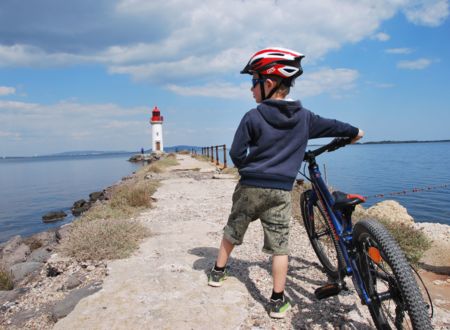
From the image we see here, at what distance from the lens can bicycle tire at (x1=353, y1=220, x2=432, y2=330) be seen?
2.17 m

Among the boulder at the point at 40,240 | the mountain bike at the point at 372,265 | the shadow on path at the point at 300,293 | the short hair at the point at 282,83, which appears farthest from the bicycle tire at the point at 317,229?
the boulder at the point at 40,240

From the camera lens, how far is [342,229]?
9.77 ft

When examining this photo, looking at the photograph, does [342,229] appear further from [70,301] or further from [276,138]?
[70,301]

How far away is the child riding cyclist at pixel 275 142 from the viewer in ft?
9.94

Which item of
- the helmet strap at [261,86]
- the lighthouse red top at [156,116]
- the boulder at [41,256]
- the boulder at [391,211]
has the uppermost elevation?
the lighthouse red top at [156,116]

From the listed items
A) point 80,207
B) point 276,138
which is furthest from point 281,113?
point 80,207

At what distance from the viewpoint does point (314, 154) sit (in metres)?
3.27

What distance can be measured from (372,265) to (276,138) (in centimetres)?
122

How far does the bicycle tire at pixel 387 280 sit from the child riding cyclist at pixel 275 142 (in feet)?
2.27

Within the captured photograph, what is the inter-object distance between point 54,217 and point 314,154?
18.4 m

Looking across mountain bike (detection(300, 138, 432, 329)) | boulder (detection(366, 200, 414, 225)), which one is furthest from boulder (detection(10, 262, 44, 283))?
boulder (detection(366, 200, 414, 225))

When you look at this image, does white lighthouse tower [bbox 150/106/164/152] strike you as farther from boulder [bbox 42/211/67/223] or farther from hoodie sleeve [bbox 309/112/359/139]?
hoodie sleeve [bbox 309/112/359/139]

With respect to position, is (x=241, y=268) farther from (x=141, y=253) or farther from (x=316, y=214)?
(x=141, y=253)

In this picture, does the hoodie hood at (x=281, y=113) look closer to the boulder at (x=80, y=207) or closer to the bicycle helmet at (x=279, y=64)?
the bicycle helmet at (x=279, y=64)
